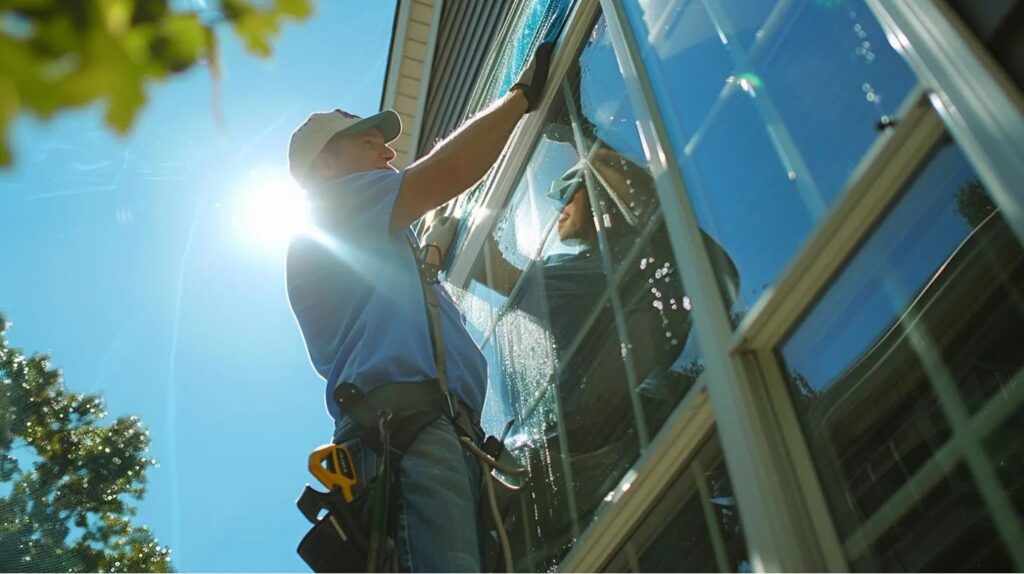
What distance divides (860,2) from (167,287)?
4.76m

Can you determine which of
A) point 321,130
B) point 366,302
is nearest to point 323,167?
point 321,130

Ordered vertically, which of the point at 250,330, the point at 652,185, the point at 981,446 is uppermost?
the point at 250,330

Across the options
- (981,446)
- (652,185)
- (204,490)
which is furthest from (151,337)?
(981,446)

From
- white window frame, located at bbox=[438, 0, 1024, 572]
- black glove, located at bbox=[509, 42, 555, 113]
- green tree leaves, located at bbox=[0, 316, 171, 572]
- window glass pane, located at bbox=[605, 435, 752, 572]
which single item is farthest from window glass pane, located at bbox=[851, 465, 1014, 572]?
green tree leaves, located at bbox=[0, 316, 171, 572]

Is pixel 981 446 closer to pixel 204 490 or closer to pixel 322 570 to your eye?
pixel 322 570

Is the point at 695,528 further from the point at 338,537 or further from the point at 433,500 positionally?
the point at 338,537

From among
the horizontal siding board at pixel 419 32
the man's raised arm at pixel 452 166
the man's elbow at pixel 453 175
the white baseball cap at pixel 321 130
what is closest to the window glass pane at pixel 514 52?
the man's raised arm at pixel 452 166

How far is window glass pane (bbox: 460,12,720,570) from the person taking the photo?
240cm

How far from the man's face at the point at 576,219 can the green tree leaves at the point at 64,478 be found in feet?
12.2

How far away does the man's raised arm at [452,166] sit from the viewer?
2912 mm

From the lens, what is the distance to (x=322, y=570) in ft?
7.63

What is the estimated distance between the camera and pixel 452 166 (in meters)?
2.96

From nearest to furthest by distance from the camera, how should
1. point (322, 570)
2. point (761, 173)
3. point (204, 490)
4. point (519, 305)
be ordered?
point (761, 173)
point (322, 570)
point (519, 305)
point (204, 490)

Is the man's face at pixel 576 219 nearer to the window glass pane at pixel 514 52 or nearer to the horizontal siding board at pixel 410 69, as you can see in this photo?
the window glass pane at pixel 514 52
